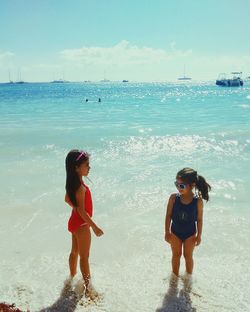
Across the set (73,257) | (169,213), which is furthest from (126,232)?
(169,213)

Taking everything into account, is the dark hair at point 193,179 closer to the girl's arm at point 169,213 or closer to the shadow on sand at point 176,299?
the girl's arm at point 169,213

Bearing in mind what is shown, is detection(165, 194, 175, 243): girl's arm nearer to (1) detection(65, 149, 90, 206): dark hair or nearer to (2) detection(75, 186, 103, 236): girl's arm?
(2) detection(75, 186, 103, 236): girl's arm

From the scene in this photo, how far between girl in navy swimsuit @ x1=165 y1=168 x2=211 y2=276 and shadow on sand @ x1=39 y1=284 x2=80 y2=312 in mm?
1405

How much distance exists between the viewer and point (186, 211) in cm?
472

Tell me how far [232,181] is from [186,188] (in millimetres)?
5979

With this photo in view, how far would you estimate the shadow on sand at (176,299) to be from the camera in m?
4.48

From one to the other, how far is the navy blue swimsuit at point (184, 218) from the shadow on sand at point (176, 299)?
0.67 m

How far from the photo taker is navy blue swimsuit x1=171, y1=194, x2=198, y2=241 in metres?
4.71

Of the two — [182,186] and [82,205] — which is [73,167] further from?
[182,186]

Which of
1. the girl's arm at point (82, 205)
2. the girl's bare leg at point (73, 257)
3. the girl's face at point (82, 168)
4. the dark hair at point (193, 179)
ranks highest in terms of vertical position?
the girl's face at point (82, 168)

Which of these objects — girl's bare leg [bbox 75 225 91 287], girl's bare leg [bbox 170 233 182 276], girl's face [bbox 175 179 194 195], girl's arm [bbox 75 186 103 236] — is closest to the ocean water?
girl's bare leg [bbox 170 233 182 276]

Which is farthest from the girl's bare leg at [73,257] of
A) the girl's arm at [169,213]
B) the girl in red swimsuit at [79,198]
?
the girl's arm at [169,213]

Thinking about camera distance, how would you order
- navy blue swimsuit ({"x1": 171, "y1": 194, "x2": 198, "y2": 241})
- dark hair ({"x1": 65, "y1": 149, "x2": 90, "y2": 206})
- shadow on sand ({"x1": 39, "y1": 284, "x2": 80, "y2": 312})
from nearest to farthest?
dark hair ({"x1": 65, "y1": 149, "x2": 90, "y2": 206}) → shadow on sand ({"x1": 39, "y1": 284, "x2": 80, "y2": 312}) → navy blue swimsuit ({"x1": 171, "y1": 194, "x2": 198, "y2": 241})

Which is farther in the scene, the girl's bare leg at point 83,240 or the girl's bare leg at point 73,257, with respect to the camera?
the girl's bare leg at point 73,257
